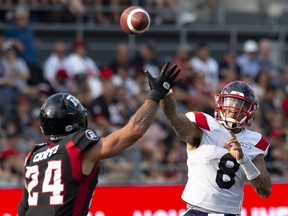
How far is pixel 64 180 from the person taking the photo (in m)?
6.28

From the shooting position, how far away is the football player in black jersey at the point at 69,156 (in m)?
6.27

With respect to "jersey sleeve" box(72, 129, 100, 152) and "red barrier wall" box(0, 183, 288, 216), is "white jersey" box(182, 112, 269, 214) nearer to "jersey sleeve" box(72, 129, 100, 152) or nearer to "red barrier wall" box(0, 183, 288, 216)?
"jersey sleeve" box(72, 129, 100, 152)

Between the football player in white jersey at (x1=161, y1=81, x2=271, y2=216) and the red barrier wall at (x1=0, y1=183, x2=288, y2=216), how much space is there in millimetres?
3774

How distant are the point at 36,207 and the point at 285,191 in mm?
5978

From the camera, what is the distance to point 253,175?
7074 mm

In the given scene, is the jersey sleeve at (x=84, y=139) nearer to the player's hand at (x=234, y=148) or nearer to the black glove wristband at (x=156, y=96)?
the black glove wristband at (x=156, y=96)

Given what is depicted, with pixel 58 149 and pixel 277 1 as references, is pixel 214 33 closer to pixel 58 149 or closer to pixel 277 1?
pixel 277 1

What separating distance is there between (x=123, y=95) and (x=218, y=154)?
7.18 meters

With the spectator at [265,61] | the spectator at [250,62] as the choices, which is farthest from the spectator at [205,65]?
the spectator at [265,61]

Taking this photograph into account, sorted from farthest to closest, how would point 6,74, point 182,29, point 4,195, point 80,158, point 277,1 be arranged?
1. point 277,1
2. point 182,29
3. point 6,74
4. point 4,195
5. point 80,158

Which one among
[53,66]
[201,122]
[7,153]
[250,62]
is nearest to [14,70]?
[53,66]

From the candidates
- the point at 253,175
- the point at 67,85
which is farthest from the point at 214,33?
the point at 253,175

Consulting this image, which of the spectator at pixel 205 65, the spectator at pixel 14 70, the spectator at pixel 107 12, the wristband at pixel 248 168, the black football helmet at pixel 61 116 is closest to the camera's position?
the black football helmet at pixel 61 116

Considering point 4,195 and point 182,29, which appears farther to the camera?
point 182,29
